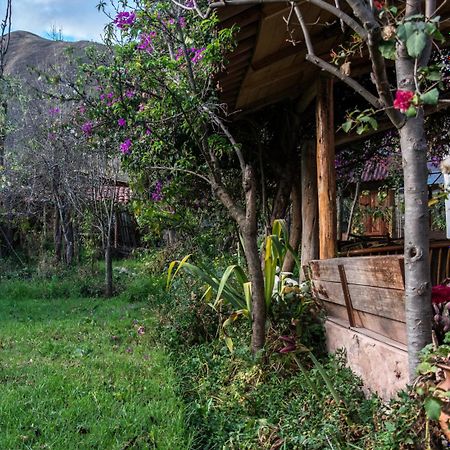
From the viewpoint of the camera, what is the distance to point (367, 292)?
304 cm

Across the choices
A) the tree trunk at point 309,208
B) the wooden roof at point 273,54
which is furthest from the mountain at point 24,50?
the tree trunk at point 309,208

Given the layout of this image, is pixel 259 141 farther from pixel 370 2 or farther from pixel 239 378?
pixel 370 2

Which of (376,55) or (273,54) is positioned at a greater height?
(273,54)

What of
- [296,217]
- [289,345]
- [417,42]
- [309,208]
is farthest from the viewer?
[296,217]

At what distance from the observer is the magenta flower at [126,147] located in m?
5.19

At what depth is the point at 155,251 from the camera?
349 inches

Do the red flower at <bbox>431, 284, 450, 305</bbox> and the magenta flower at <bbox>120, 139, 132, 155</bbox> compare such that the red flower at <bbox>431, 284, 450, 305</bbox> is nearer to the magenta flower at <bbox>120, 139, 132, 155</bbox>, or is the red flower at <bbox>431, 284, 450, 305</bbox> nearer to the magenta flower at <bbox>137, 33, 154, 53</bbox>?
the magenta flower at <bbox>120, 139, 132, 155</bbox>

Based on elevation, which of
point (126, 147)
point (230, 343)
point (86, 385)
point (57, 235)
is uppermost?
point (126, 147)

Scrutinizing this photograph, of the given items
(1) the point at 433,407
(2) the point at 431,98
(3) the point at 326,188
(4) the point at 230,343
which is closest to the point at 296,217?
(3) the point at 326,188

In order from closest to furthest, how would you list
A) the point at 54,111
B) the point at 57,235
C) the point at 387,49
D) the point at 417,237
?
1. the point at 387,49
2. the point at 417,237
3. the point at 54,111
4. the point at 57,235

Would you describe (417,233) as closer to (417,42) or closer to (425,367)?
(425,367)

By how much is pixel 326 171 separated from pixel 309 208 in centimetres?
75

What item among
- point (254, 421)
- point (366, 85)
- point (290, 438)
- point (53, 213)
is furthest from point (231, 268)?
point (53, 213)

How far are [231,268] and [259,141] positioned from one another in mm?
2135
